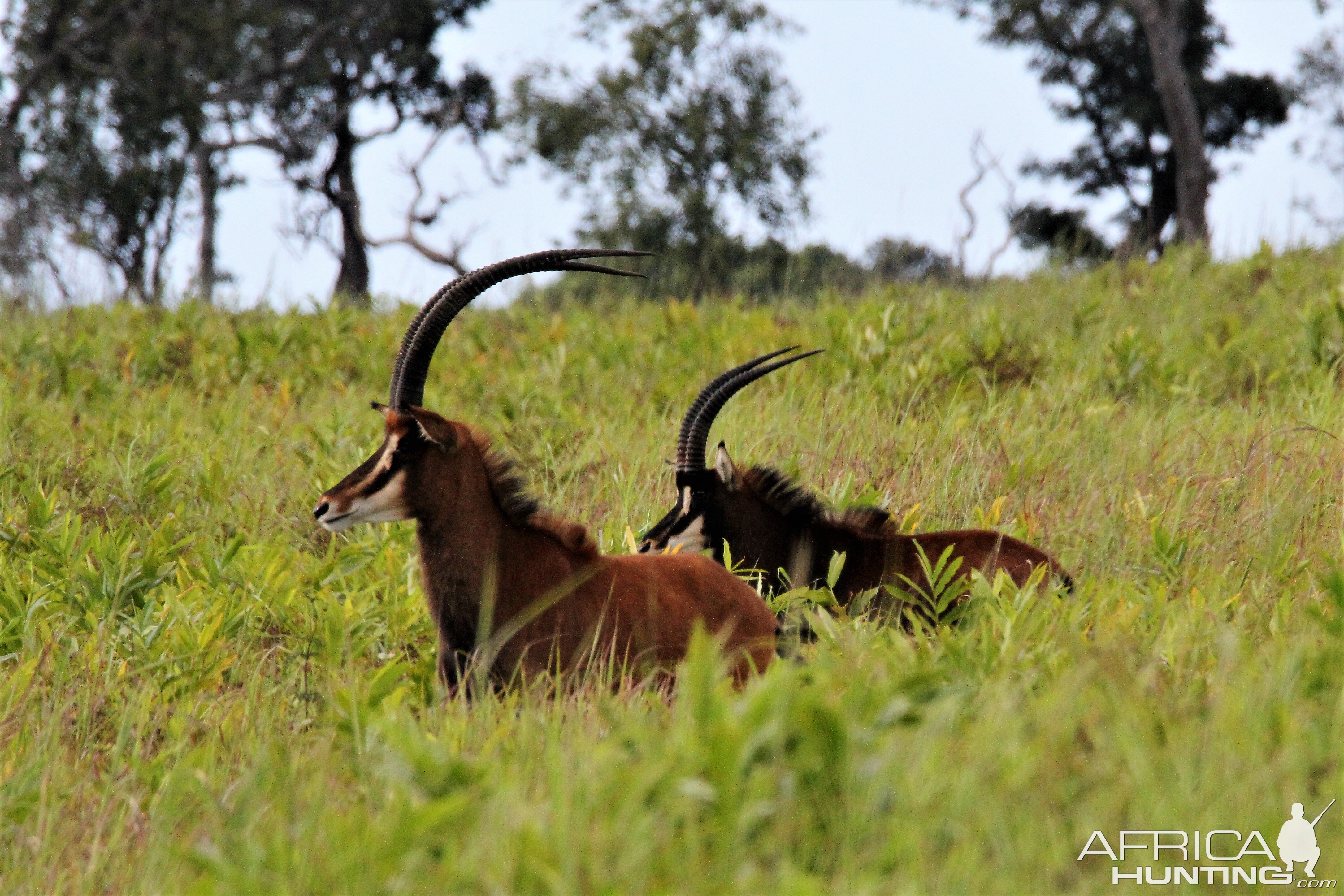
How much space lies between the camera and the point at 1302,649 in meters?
2.87

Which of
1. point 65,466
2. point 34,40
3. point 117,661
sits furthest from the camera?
point 34,40

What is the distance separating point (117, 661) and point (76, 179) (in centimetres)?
3086

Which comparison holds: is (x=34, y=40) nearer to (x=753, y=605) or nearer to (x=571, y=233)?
(x=571, y=233)

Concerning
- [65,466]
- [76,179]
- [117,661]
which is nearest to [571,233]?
[76,179]

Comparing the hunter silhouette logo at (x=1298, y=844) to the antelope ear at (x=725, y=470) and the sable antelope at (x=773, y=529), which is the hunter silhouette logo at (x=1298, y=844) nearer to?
the sable antelope at (x=773, y=529)

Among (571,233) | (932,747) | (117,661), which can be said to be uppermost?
(571,233)

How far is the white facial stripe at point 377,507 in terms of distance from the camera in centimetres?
371

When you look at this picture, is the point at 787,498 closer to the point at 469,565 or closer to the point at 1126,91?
the point at 469,565

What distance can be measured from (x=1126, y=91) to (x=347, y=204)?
21.2 meters

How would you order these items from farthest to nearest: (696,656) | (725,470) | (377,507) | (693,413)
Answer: (693,413) → (725,470) → (377,507) → (696,656)

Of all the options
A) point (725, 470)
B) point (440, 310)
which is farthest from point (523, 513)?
point (725, 470)

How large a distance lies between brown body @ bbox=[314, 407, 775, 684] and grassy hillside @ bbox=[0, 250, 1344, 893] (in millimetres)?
202

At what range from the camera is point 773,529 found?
5.48m

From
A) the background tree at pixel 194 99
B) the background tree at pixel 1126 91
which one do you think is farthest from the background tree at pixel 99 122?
the background tree at pixel 1126 91
